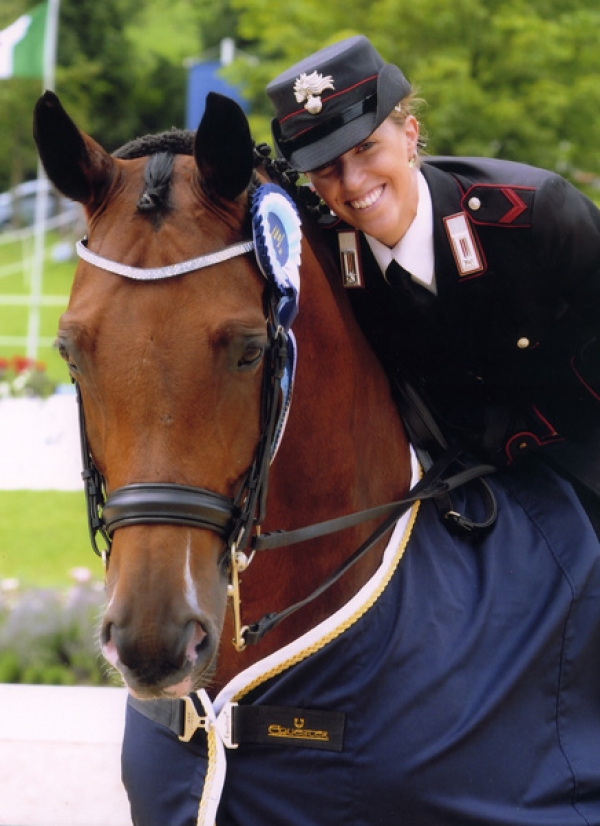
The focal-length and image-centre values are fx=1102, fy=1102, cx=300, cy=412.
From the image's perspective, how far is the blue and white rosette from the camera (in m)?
2.34

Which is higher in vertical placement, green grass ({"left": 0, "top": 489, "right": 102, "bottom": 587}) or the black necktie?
the black necktie

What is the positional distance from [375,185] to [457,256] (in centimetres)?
28

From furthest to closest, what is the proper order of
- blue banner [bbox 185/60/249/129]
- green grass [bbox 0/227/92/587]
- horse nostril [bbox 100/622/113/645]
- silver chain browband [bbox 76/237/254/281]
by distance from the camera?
blue banner [bbox 185/60/249/129] < green grass [bbox 0/227/92/587] < silver chain browband [bbox 76/237/254/281] < horse nostril [bbox 100/622/113/645]

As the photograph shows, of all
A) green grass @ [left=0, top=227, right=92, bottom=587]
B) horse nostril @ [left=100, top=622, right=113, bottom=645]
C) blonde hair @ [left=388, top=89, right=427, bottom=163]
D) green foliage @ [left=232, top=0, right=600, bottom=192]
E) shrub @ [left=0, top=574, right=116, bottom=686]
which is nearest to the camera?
horse nostril @ [left=100, top=622, right=113, bottom=645]

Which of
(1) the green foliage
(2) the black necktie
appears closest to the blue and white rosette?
(2) the black necktie

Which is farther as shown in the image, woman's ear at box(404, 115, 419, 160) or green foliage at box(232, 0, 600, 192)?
green foliage at box(232, 0, 600, 192)

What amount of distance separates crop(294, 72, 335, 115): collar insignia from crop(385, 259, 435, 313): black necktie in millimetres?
436

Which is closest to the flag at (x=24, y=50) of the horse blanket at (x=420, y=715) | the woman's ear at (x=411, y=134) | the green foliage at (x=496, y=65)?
the green foliage at (x=496, y=65)

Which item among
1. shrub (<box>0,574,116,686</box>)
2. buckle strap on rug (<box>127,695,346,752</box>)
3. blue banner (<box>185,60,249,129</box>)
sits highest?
buckle strap on rug (<box>127,695,346,752</box>)

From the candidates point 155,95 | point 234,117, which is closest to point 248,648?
point 234,117

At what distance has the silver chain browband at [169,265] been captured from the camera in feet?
7.34

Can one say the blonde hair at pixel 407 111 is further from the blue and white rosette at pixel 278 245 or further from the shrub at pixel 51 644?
the shrub at pixel 51 644

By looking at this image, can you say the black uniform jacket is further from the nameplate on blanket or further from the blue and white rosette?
the nameplate on blanket

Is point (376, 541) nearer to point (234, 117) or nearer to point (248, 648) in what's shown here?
point (248, 648)
